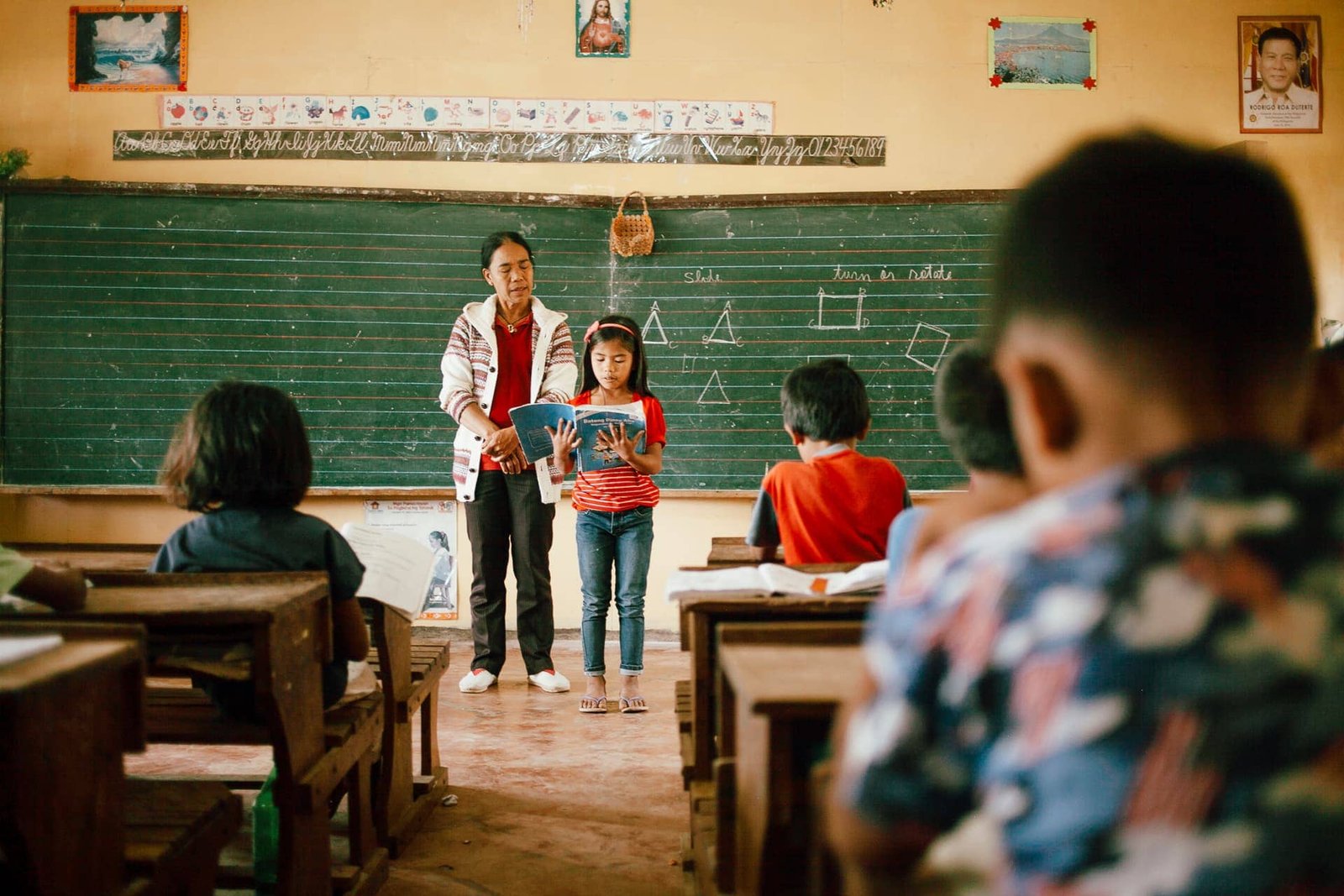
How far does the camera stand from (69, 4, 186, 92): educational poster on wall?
4.41 m

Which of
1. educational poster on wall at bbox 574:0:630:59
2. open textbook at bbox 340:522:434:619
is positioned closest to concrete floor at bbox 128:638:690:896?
→ open textbook at bbox 340:522:434:619

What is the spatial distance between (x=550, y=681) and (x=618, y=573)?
0.52 m

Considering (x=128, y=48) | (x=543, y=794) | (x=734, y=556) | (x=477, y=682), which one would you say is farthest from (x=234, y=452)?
(x=128, y=48)

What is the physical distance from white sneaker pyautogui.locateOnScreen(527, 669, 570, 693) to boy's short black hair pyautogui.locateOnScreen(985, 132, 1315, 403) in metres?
3.34

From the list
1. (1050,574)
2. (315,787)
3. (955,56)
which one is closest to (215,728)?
(315,787)

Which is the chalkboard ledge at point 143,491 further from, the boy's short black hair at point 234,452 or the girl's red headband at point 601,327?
the boy's short black hair at point 234,452

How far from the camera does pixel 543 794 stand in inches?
108

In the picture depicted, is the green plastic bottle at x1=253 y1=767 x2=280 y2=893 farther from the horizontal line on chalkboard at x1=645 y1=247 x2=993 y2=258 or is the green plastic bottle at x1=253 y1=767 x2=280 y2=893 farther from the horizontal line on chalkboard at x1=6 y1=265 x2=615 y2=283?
the horizontal line on chalkboard at x1=645 y1=247 x2=993 y2=258

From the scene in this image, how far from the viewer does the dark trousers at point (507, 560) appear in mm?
3732

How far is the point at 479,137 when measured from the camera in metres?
4.45

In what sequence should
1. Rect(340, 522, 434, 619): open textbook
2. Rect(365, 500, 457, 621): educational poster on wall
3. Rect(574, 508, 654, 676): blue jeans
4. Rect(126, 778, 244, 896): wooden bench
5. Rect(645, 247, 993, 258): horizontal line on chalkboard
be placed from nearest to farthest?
1. Rect(126, 778, 244, 896): wooden bench
2. Rect(340, 522, 434, 619): open textbook
3. Rect(574, 508, 654, 676): blue jeans
4. Rect(645, 247, 993, 258): horizontal line on chalkboard
5. Rect(365, 500, 457, 621): educational poster on wall

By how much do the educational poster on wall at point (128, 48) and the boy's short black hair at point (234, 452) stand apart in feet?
10.4

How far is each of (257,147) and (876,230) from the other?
8.46ft

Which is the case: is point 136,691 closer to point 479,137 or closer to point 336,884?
point 336,884
